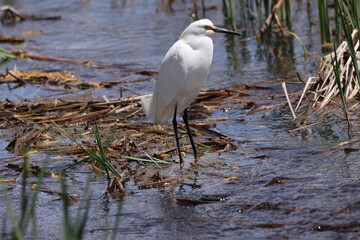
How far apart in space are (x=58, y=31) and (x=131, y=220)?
942cm

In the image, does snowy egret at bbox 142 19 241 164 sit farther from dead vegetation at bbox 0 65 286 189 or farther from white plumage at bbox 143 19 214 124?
dead vegetation at bbox 0 65 286 189

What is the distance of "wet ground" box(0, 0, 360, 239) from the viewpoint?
140 inches

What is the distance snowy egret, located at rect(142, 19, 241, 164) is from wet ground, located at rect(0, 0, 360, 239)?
411 mm

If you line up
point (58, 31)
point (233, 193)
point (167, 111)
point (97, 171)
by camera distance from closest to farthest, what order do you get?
point (233, 193) → point (97, 171) → point (167, 111) → point (58, 31)

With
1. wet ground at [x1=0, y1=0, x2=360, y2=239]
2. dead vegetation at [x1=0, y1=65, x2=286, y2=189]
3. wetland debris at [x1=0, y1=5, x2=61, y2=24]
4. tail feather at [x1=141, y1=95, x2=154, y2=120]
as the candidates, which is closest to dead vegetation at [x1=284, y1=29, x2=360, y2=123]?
wet ground at [x1=0, y1=0, x2=360, y2=239]

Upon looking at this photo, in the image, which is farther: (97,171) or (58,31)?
(58,31)

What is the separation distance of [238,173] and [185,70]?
97 centimetres

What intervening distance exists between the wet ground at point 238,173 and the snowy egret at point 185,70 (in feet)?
1.35

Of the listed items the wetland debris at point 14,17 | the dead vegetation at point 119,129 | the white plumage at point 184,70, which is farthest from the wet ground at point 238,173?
the wetland debris at point 14,17

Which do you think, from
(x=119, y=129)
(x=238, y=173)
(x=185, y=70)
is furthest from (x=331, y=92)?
(x=119, y=129)

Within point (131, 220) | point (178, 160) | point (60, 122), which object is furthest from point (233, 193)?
point (60, 122)

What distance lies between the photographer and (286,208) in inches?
145

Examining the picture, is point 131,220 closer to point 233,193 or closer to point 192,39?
point 233,193

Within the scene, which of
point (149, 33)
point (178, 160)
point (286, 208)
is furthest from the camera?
point (149, 33)
